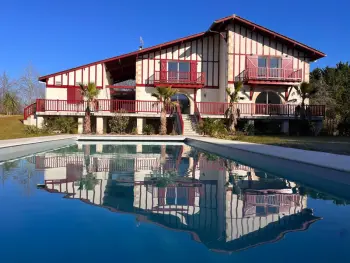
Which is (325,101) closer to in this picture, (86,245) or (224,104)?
(224,104)

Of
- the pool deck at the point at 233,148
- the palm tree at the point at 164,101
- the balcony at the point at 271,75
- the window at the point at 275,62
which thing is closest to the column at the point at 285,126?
the balcony at the point at 271,75

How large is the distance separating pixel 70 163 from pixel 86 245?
21.1 ft

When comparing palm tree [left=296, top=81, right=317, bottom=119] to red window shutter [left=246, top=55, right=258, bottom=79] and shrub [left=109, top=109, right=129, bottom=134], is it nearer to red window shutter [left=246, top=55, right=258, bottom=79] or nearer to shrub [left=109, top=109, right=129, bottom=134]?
red window shutter [left=246, top=55, right=258, bottom=79]

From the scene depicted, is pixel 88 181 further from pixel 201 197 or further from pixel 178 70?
pixel 178 70

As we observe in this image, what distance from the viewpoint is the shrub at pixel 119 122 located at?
23031 millimetres

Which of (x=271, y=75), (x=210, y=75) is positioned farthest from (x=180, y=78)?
(x=271, y=75)

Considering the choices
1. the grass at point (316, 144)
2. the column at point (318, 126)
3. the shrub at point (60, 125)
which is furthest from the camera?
the column at point (318, 126)

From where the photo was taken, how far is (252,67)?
25.2m

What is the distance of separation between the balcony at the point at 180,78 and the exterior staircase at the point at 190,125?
320 centimetres

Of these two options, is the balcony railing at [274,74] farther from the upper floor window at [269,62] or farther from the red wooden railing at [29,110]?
the red wooden railing at [29,110]

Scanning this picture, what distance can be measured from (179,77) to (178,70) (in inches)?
32.5

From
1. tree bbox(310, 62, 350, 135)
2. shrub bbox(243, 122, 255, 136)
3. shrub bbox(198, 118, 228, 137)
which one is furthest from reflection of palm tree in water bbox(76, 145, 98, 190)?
tree bbox(310, 62, 350, 135)

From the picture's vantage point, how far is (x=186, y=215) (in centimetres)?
440

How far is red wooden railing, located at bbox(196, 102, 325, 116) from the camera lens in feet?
79.2
